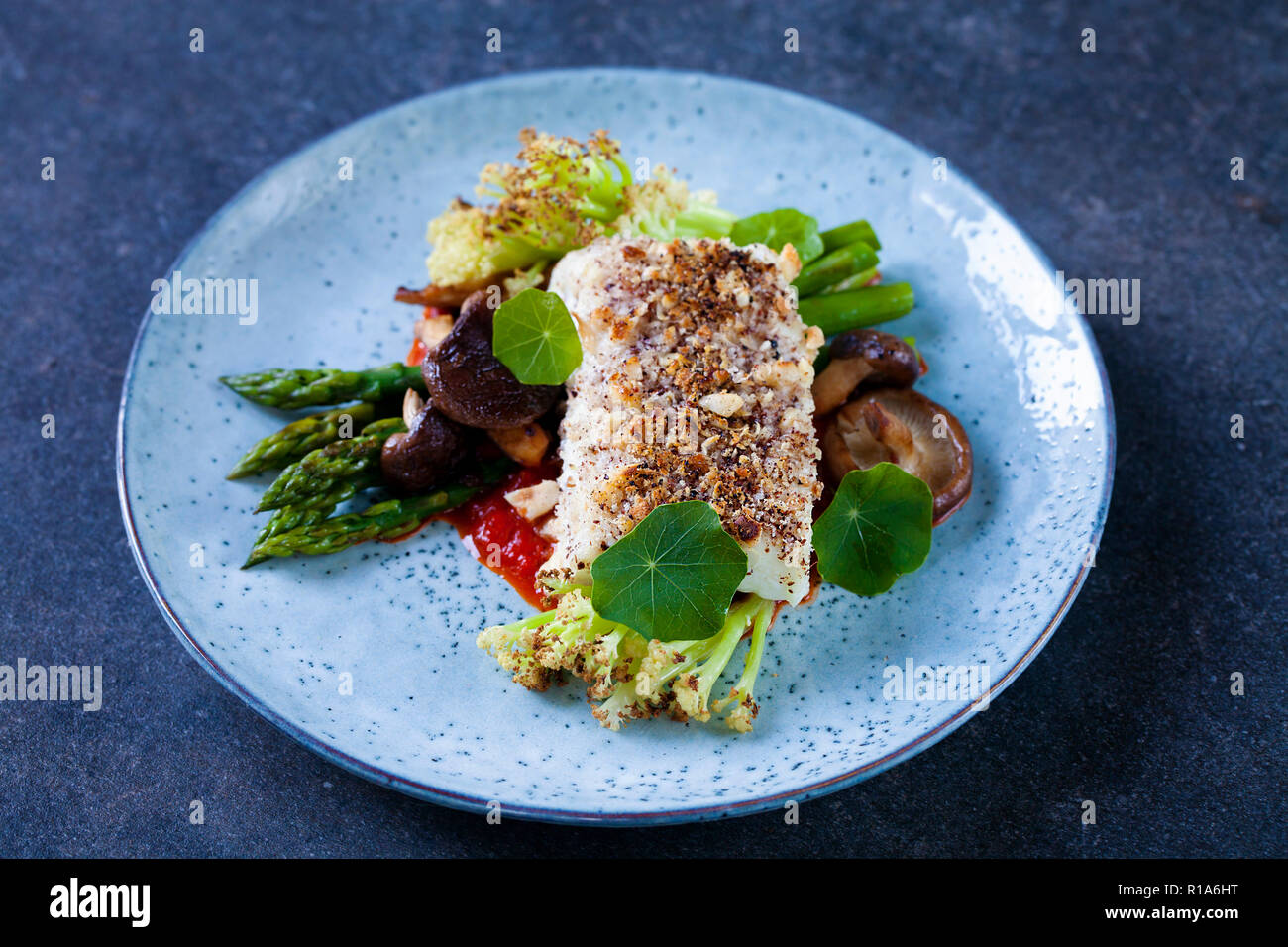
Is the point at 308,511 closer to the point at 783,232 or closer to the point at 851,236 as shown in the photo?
the point at 783,232

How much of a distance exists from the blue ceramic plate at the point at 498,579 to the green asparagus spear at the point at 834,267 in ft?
1.05

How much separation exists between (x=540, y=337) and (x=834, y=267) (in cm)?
170

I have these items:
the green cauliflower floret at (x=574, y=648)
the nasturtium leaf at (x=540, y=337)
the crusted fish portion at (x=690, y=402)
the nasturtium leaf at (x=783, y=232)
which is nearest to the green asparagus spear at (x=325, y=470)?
the nasturtium leaf at (x=540, y=337)

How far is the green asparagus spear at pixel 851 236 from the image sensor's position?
5.60m

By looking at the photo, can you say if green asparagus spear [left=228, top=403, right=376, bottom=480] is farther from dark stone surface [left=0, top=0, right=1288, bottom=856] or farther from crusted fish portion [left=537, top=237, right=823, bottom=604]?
crusted fish portion [left=537, top=237, right=823, bottom=604]

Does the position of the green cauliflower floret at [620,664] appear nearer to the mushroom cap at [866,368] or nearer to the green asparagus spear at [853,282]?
the mushroom cap at [866,368]

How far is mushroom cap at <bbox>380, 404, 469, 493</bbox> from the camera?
16.2 ft

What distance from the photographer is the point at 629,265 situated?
16.4ft

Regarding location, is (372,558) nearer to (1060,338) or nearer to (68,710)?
(68,710)

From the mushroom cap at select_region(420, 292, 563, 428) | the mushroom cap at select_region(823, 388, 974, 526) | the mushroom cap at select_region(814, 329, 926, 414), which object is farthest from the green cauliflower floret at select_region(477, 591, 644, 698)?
the mushroom cap at select_region(814, 329, 926, 414)

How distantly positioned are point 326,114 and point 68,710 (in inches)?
163

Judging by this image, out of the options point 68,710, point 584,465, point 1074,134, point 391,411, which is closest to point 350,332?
point 391,411

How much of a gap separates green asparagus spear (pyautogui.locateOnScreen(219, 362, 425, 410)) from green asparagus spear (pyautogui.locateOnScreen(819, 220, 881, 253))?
229 centimetres

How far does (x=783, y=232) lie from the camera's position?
5.53 metres
